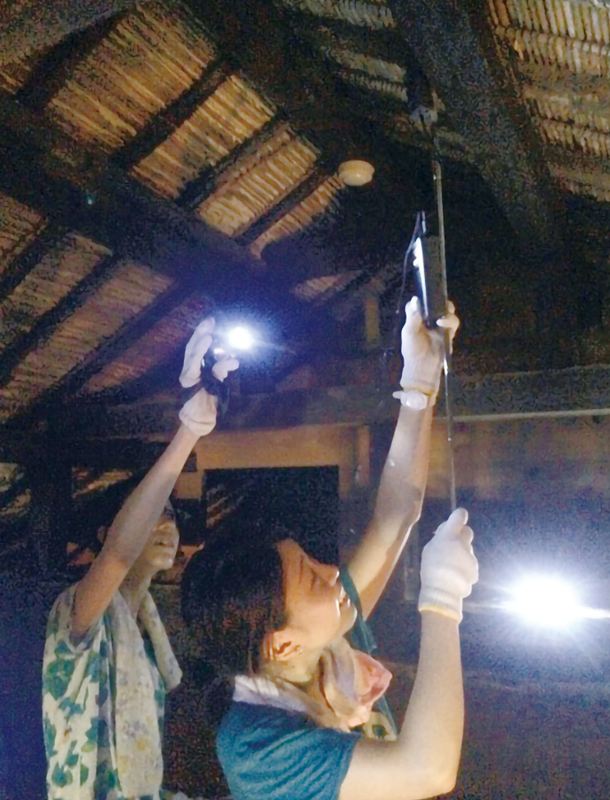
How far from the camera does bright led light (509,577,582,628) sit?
1.69 meters

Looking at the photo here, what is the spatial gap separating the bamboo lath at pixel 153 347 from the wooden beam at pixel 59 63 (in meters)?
1.06

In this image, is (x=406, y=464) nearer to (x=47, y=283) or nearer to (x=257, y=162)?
(x=257, y=162)

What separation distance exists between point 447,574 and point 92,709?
3.40 feet

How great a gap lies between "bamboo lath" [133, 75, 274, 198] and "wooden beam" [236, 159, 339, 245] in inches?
13.3

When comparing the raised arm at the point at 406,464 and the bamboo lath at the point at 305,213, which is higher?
the bamboo lath at the point at 305,213

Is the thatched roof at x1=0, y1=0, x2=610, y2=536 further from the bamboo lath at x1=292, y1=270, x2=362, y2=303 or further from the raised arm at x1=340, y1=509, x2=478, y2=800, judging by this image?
the raised arm at x1=340, y1=509, x2=478, y2=800

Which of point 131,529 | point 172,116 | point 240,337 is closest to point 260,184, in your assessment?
point 172,116

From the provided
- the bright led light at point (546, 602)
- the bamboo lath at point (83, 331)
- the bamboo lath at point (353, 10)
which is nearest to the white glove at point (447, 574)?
the bright led light at point (546, 602)

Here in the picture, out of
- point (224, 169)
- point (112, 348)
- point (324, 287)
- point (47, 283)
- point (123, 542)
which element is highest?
point (224, 169)

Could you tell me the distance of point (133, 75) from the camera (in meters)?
1.60

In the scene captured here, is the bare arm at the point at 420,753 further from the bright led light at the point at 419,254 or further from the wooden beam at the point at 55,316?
the wooden beam at the point at 55,316

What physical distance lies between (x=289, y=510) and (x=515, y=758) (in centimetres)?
127

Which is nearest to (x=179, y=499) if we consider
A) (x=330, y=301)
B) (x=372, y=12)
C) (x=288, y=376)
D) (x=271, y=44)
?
(x=288, y=376)

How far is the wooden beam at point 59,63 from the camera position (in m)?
1.45
